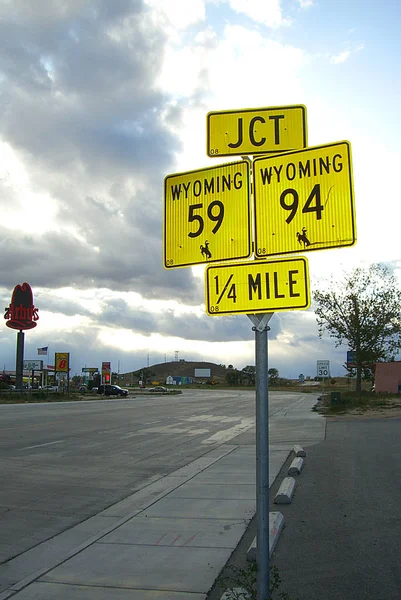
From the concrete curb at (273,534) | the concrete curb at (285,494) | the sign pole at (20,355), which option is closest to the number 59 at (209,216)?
the concrete curb at (273,534)

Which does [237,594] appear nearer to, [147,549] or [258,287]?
[147,549]

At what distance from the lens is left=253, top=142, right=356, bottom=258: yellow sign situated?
3.44 meters

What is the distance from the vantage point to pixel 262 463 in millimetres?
3600

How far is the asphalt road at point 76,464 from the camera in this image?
7.65 meters

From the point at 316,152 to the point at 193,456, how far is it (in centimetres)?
1105

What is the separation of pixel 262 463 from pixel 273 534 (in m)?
3.09

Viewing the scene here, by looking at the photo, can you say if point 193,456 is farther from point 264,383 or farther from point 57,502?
point 264,383

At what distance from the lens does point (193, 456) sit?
1358 cm

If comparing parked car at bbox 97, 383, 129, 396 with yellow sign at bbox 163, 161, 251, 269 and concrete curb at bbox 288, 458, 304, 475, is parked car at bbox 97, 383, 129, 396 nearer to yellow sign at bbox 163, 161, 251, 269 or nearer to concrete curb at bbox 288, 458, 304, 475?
concrete curb at bbox 288, 458, 304, 475

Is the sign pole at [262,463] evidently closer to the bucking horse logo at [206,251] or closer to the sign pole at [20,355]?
the bucking horse logo at [206,251]

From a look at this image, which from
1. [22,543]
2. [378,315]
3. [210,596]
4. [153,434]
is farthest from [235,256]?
[378,315]

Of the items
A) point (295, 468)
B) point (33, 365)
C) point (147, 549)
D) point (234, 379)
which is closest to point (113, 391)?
point (33, 365)

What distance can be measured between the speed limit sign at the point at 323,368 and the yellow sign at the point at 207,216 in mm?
35516

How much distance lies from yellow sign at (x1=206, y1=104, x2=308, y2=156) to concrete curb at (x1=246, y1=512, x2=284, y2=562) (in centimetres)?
386
